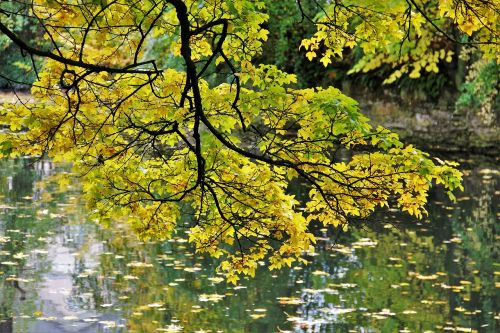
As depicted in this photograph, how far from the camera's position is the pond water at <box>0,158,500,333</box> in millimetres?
5969

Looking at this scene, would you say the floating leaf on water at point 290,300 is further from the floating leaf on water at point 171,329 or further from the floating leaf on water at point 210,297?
the floating leaf on water at point 171,329

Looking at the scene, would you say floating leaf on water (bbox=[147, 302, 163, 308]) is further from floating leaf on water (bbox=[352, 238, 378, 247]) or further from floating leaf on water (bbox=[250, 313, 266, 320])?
floating leaf on water (bbox=[352, 238, 378, 247])

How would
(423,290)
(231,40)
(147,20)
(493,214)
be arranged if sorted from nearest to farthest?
(147,20)
(231,40)
(423,290)
(493,214)

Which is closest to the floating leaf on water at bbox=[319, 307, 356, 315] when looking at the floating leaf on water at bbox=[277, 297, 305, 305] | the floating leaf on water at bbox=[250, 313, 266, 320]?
the floating leaf on water at bbox=[277, 297, 305, 305]

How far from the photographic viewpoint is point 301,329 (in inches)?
229

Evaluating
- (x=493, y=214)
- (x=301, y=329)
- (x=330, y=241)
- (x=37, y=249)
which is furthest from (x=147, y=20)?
(x=493, y=214)

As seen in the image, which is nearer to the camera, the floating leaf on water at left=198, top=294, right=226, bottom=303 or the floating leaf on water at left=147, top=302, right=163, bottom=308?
the floating leaf on water at left=147, top=302, right=163, bottom=308

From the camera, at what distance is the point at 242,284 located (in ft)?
22.9

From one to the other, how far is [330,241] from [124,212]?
15.9ft

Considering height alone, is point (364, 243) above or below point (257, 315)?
above

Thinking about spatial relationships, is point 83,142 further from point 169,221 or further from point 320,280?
point 320,280

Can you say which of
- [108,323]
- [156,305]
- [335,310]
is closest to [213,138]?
[108,323]

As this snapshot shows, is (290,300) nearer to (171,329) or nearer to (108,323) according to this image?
(171,329)

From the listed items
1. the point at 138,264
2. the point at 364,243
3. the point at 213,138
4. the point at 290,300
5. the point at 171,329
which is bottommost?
the point at 171,329
